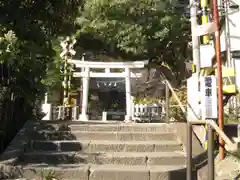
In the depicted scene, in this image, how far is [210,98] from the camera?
5496 millimetres

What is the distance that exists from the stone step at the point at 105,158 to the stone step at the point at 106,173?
0.39 meters

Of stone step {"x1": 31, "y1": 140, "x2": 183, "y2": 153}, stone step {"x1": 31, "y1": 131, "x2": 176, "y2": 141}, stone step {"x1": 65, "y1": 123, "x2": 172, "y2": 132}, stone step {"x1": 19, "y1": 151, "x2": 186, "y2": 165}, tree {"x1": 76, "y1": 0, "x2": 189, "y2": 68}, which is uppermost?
tree {"x1": 76, "y1": 0, "x2": 189, "y2": 68}

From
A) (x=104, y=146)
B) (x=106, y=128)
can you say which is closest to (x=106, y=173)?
(x=104, y=146)

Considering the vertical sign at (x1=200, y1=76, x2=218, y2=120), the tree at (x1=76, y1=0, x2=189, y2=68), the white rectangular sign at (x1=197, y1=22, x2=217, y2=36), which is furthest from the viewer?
the tree at (x1=76, y1=0, x2=189, y2=68)

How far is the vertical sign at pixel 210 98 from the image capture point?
546 cm

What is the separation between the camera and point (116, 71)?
46.1ft

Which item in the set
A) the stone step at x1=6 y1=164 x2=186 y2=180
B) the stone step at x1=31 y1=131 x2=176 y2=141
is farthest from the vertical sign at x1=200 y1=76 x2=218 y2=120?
the stone step at x1=31 y1=131 x2=176 y2=141

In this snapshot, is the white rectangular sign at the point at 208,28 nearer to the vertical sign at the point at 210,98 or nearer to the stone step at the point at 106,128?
the vertical sign at the point at 210,98

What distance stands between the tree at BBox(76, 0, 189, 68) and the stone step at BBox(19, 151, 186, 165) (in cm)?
678

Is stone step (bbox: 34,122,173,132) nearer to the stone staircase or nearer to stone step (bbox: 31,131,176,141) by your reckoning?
the stone staircase

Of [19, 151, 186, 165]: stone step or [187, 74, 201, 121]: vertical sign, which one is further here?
[187, 74, 201, 121]: vertical sign

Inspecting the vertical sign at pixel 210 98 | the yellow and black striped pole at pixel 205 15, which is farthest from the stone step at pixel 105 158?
the yellow and black striped pole at pixel 205 15

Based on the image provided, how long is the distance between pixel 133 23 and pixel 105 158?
7.38 meters

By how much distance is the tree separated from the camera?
1195 centimetres
